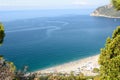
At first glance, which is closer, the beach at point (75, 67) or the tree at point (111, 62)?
the tree at point (111, 62)

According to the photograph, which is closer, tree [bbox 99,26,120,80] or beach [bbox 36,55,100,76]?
tree [bbox 99,26,120,80]

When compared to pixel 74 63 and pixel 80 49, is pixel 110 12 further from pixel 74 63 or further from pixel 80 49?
pixel 74 63

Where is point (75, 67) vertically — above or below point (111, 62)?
below

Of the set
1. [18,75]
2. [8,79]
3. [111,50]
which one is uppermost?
[111,50]

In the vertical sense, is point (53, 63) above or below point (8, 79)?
below

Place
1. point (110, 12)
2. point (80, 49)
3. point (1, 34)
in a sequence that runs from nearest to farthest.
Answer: point (1, 34)
point (80, 49)
point (110, 12)

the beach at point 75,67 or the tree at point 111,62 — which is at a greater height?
the tree at point 111,62

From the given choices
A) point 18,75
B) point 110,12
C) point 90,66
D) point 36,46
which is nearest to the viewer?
point 18,75

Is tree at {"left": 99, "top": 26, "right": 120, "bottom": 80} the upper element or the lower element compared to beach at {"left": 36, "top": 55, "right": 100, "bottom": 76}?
upper

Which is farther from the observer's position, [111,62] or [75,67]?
[75,67]

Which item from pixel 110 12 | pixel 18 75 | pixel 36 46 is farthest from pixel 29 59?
pixel 110 12

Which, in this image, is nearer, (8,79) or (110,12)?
(8,79)
